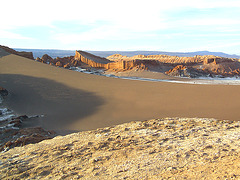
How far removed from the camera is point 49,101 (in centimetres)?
729

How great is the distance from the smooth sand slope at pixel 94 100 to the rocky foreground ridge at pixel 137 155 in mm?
2045

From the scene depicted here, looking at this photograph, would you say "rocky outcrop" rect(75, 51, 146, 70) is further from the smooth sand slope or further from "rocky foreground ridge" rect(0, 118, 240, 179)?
"rocky foreground ridge" rect(0, 118, 240, 179)

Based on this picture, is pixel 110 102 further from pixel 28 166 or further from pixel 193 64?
pixel 193 64

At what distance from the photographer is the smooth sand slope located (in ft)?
19.0

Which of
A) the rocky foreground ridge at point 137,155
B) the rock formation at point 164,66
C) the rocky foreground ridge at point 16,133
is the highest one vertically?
the rock formation at point 164,66

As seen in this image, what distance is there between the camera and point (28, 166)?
2.44 metres

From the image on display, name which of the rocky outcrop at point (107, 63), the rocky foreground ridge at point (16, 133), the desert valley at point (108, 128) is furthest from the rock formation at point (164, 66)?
the rocky foreground ridge at point (16, 133)

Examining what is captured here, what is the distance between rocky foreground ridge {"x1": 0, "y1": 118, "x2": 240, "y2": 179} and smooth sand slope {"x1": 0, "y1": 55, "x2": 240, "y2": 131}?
2.05m

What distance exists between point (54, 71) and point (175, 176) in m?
10.4

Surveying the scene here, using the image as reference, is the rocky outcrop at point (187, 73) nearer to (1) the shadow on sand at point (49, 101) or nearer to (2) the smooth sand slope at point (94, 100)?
(2) the smooth sand slope at point (94, 100)

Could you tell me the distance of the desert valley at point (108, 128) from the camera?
2166 millimetres

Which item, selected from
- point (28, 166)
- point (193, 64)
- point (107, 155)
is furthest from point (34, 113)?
point (193, 64)

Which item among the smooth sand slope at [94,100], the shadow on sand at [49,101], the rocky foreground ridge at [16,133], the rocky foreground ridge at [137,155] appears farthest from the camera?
the smooth sand slope at [94,100]

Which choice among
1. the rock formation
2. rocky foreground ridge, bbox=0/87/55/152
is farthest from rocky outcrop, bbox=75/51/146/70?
rocky foreground ridge, bbox=0/87/55/152
